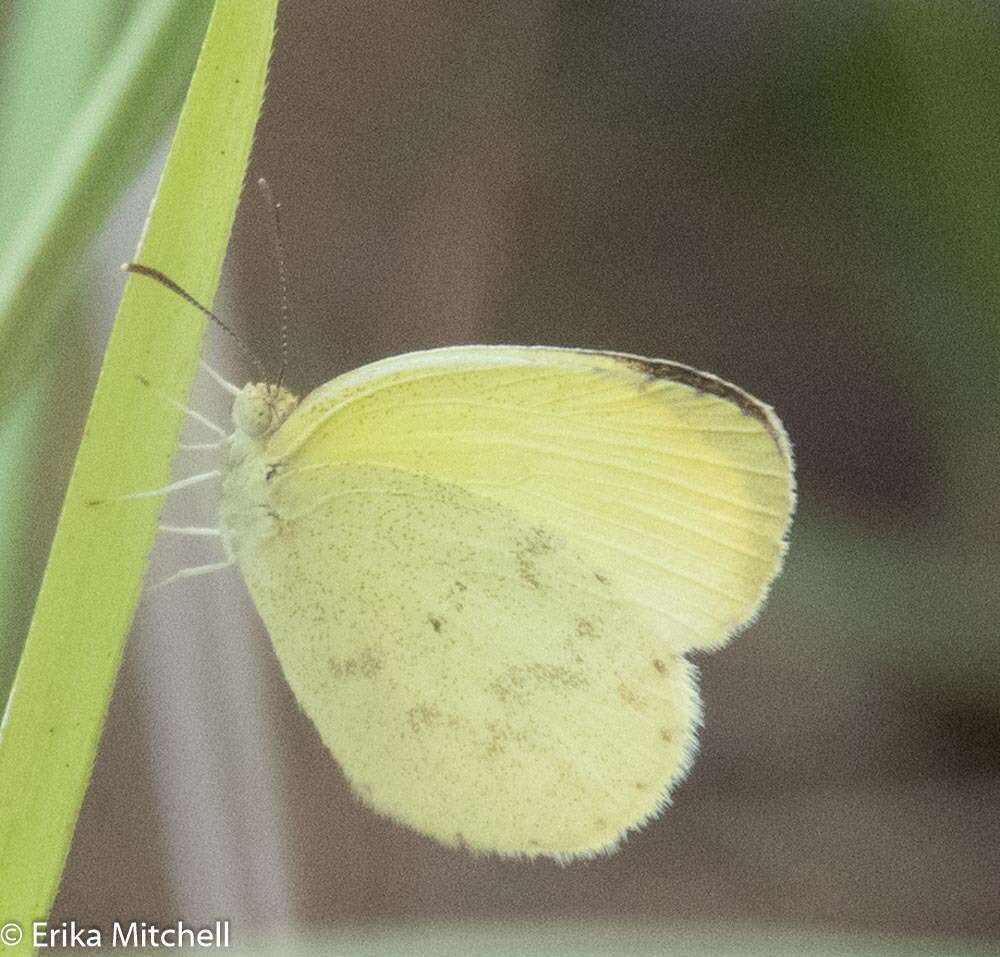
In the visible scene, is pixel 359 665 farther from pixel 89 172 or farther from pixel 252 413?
pixel 89 172

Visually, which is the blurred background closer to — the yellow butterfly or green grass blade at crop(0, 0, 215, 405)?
the yellow butterfly

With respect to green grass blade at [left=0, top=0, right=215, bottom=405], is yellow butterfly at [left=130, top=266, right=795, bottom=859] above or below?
below

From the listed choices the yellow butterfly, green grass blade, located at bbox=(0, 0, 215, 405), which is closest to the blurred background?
the yellow butterfly

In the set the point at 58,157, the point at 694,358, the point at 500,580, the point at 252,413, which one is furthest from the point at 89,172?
the point at 694,358

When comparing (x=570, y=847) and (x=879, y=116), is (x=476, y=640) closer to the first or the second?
(x=570, y=847)

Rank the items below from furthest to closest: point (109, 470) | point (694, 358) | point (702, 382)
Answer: point (694, 358) → point (702, 382) → point (109, 470)

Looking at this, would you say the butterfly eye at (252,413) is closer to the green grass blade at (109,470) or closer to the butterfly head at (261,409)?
the butterfly head at (261,409)

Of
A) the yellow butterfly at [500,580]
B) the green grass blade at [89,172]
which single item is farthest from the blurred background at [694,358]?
the green grass blade at [89,172]

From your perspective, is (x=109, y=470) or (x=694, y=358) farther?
(x=694, y=358)
